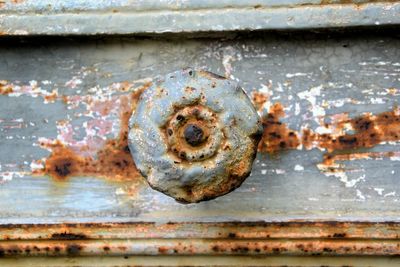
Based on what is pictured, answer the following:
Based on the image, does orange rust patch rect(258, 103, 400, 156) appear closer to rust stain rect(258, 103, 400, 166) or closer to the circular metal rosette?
rust stain rect(258, 103, 400, 166)

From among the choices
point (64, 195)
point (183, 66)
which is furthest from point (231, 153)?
point (64, 195)

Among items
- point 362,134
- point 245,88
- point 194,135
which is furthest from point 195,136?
point 362,134

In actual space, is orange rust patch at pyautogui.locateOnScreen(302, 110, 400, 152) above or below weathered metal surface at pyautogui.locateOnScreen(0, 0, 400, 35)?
below

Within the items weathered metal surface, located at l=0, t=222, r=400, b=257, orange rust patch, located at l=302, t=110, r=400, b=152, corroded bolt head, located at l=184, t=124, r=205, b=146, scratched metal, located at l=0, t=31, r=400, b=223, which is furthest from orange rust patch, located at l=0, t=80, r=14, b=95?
orange rust patch, located at l=302, t=110, r=400, b=152

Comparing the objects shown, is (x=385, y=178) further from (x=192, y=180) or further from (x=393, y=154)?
(x=192, y=180)

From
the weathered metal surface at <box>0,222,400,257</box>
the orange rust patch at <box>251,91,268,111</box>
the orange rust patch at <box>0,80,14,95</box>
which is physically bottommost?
the weathered metal surface at <box>0,222,400,257</box>

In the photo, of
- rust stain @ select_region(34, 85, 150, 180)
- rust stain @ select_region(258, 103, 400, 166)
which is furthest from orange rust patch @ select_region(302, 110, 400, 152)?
rust stain @ select_region(34, 85, 150, 180)

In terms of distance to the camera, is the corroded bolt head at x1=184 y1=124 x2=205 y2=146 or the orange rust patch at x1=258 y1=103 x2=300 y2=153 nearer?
the corroded bolt head at x1=184 y1=124 x2=205 y2=146
